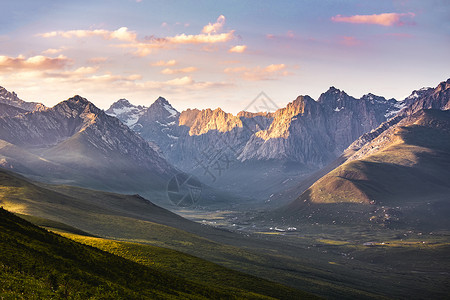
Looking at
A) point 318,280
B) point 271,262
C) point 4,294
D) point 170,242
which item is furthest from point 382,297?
point 4,294

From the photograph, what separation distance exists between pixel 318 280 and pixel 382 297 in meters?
24.2

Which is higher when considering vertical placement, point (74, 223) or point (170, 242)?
point (74, 223)

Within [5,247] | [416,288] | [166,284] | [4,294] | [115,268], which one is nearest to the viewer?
[4,294]

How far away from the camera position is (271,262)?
185375 millimetres

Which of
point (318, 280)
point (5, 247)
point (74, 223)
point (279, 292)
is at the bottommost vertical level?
point (318, 280)

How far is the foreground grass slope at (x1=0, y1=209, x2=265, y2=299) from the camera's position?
44.1 m

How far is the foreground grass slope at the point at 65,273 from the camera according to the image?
4412 centimetres

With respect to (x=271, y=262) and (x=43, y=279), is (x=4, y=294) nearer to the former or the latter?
(x=43, y=279)

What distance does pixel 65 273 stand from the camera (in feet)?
166

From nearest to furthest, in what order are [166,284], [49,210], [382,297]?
[166,284] → [382,297] → [49,210]

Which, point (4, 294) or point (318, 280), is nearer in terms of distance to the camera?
point (4, 294)

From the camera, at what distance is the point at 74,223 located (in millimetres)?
167750

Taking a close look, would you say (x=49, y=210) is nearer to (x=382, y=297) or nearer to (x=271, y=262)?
(x=271, y=262)

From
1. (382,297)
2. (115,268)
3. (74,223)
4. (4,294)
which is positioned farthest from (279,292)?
(74,223)
